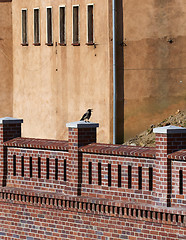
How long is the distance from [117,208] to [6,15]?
66.7ft

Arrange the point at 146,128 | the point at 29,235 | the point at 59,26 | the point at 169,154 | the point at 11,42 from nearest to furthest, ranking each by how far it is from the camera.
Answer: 1. the point at 169,154
2. the point at 29,235
3. the point at 146,128
4. the point at 59,26
5. the point at 11,42

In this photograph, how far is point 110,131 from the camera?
101 ft

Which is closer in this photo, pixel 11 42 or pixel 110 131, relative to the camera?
pixel 110 131

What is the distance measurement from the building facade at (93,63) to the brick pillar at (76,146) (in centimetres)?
1267

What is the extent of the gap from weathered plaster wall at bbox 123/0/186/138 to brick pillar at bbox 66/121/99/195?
41.5ft

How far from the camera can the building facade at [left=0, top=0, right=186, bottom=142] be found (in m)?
29.7

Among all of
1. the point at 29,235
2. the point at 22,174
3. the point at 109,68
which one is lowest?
the point at 29,235

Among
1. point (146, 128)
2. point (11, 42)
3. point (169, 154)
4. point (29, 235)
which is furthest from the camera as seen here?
point (11, 42)

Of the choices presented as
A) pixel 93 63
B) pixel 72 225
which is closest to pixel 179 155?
pixel 72 225

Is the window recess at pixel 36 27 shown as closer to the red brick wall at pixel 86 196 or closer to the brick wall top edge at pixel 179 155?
the red brick wall at pixel 86 196

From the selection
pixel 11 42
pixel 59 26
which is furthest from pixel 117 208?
pixel 11 42

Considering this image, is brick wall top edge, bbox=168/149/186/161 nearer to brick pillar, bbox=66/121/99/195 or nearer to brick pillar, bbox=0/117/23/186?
brick pillar, bbox=66/121/99/195

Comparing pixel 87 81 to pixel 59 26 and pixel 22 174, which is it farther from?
pixel 22 174

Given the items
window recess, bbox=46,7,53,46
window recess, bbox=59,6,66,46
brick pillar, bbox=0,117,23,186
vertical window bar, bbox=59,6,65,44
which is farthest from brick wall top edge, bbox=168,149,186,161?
window recess, bbox=46,7,53,46
